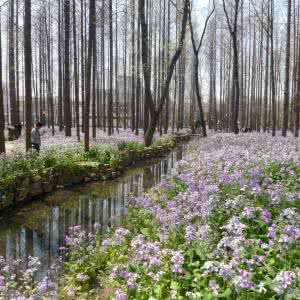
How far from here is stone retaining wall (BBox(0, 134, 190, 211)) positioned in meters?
9.43

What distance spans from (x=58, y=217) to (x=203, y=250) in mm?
5385

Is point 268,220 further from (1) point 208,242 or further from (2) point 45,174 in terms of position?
(2) point 45,174

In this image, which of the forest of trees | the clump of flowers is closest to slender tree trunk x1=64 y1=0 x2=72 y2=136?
the forest of trees

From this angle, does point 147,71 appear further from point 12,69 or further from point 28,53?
point 28,53

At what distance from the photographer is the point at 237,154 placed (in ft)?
32.1

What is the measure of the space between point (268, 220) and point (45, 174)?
25.8 ft

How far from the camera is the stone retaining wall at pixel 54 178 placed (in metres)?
9.43

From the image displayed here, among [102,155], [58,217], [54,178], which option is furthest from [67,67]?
[58,217]

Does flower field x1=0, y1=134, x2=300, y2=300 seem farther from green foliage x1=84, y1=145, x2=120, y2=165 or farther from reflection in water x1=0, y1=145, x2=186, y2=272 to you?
green foliage x1=84, y1=145, x2=120, y2=165

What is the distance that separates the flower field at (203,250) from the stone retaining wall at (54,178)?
384 centimetres

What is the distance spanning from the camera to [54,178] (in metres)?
11.5

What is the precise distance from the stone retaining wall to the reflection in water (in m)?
0.36

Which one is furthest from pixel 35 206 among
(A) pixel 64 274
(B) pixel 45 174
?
(A) pixel 64 274

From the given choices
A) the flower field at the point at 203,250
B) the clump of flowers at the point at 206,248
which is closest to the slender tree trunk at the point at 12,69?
the clump of flowers at the point at 206,248
